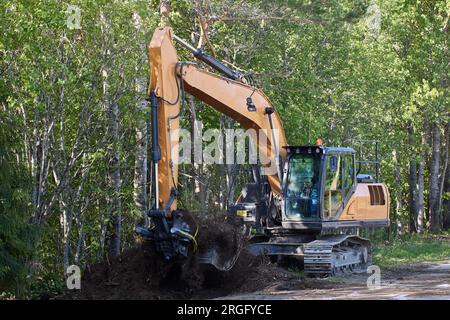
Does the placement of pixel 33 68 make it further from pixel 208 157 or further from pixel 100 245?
pixel 208 157

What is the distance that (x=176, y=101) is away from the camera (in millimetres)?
15141

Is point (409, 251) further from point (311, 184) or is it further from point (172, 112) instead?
point (172, 112)

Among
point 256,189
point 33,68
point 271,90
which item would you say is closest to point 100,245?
point 256,189

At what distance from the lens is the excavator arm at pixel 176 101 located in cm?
1447

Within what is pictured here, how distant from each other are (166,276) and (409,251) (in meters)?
13.5

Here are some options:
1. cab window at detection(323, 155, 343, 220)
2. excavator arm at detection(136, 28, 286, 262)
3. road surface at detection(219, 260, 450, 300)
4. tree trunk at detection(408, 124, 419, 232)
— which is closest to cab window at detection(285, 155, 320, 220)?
cab window at detection(323, 155, 343, 220)

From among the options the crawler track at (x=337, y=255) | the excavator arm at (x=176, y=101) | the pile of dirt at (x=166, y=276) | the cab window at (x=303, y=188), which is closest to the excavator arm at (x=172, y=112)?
the excavator arm at (x=176, y=101)

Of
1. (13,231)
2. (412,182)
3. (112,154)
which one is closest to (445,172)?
(412,182)

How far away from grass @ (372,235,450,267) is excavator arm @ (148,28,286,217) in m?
6.18

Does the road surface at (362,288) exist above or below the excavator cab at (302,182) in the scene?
below

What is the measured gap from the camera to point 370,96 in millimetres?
33656

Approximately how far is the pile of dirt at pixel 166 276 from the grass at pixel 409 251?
754 centimetres

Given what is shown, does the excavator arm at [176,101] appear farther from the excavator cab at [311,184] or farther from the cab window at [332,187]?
the cab window at [332,187]

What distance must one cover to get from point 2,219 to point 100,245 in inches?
252
